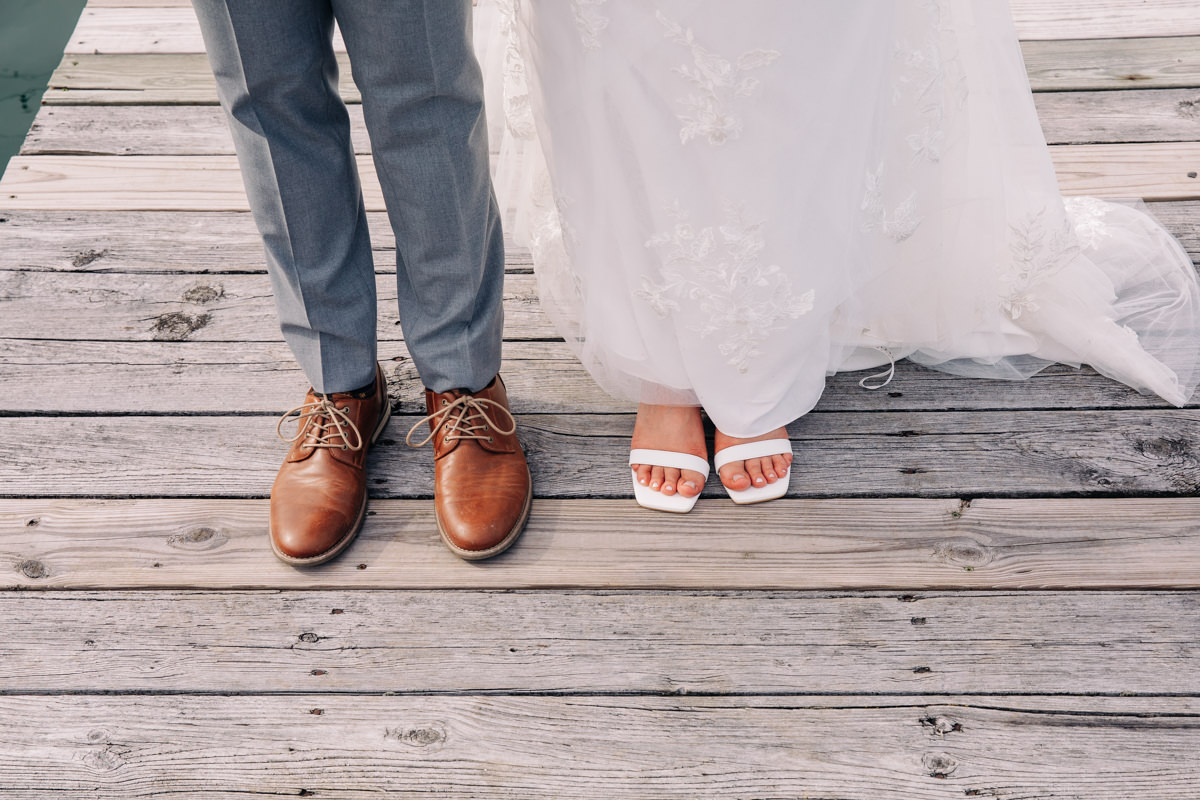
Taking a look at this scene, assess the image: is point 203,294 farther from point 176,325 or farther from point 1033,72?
point 1033,72

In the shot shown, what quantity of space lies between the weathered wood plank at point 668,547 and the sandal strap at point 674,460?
0.17 ft

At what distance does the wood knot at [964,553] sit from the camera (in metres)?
1.09

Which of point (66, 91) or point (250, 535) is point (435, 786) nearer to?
point (250, 535)

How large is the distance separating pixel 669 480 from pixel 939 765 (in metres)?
0.46

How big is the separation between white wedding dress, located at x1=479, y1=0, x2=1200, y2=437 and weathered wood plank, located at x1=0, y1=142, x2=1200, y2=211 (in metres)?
0.25

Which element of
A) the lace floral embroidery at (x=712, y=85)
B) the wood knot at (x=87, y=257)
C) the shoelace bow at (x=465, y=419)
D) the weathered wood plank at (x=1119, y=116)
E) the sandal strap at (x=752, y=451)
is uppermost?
the lace floral embroidery at (x=712, y=85)

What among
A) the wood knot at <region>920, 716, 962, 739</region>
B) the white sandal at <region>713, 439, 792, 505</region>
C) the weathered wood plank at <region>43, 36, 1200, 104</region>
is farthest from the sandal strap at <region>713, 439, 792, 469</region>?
the weathered wood plank at <region>43, 36, 1200, 104</region>

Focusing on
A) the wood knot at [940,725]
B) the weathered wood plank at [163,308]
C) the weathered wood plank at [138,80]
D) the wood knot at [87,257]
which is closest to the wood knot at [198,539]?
the weathered wood plank at [163,308]

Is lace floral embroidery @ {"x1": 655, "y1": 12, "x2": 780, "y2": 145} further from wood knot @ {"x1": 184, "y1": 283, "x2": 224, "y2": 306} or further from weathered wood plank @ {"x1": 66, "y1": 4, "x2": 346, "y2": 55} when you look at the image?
weathered wood plank @ {"x1": 66, "y1": 4, "x2": 346, "y2": 55}

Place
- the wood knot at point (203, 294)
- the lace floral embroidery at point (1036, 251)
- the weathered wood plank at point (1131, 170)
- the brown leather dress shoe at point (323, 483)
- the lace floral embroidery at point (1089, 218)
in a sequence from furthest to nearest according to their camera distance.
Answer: the weathered wood plank at point (1131, 170) < the wood knot at point (203, 294) < the lace floral embroidery at point (1089, 218) < the lace floral embroidery at point (1036, 251) < the brown leather dress shoe at point (323, 483)

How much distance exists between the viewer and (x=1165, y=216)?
1.50m

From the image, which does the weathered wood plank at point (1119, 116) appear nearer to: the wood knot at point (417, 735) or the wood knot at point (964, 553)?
the wood knot at point (964, 553)

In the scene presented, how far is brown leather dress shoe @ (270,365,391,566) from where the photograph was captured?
108cm

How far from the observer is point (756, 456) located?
115 centimetres
